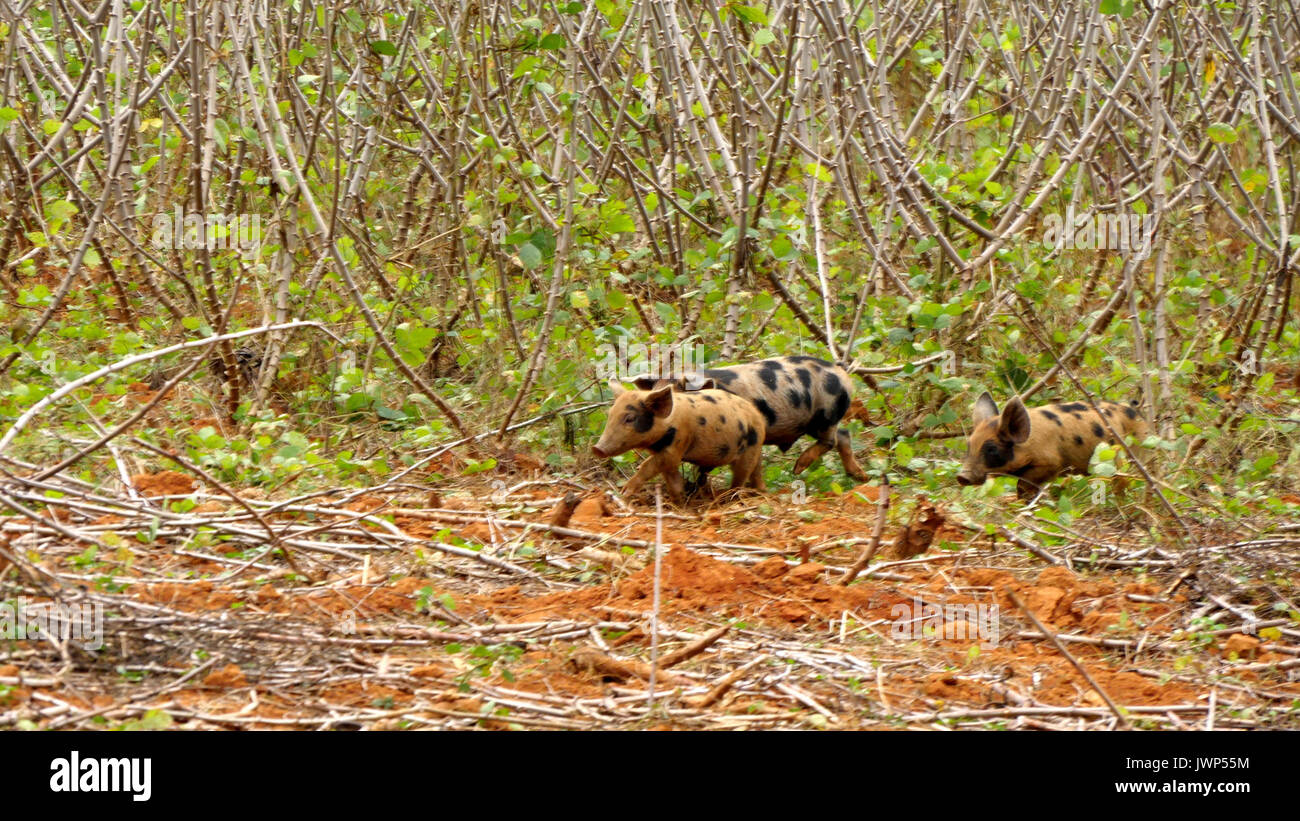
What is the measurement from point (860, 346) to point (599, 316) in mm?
1360

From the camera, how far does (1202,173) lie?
6348 millimetres

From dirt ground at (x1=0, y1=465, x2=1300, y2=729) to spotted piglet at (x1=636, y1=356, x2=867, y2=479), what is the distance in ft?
2.80

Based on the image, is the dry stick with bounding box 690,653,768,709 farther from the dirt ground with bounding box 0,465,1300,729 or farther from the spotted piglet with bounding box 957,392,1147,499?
the spotted piglet with bounding box 957,392,1147,499

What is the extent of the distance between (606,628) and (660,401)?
1704mm

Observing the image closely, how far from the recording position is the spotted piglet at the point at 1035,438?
20.4ft

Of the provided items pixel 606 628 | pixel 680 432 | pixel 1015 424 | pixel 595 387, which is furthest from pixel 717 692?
pixel 595 387

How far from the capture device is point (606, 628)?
4.37 m

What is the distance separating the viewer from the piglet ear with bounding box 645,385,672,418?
588 cm

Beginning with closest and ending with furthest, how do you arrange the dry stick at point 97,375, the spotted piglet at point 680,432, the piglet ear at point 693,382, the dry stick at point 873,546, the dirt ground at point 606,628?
1. the dirt ground at point 606,628
2. the dry stick at point 97,375
3. the dry stick at point 873,546
4. the spotted piglet at point 680,432
5. the piglet ear at point 693,382

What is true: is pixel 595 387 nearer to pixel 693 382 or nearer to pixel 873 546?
pixel 693 382

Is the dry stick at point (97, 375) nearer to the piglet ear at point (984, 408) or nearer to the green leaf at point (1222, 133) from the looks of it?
the piglet ear at point (984, 408)

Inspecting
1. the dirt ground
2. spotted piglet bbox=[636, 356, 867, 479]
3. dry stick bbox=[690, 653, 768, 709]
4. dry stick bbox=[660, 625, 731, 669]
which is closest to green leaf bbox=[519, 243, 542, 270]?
spotted piglet bbox=[636, 356, 867, 479]

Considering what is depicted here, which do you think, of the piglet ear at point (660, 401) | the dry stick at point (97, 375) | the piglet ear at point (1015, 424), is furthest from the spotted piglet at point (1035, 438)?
the dry stick at point (97, 375)

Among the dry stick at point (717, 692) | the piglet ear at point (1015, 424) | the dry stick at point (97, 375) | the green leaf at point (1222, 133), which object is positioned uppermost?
the green leaf at point (1222, 133)
